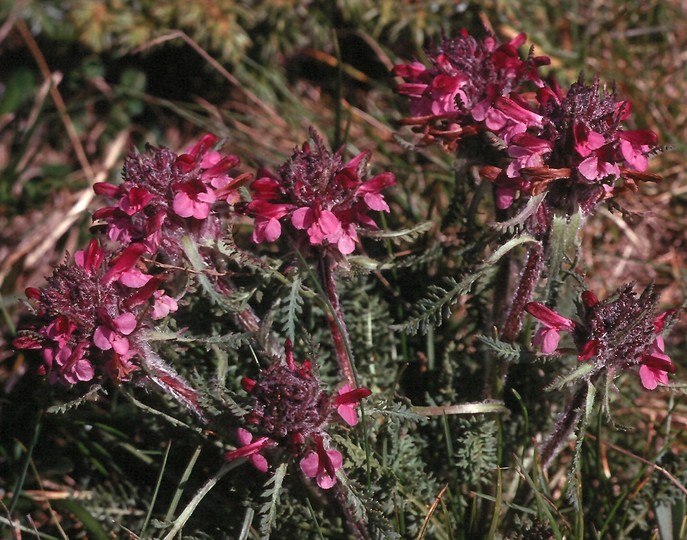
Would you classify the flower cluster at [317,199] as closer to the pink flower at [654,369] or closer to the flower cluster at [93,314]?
the flower cluster at [93,314]

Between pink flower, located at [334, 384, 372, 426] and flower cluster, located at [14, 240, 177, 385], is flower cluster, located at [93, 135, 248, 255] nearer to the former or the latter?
flower cluster, located at [14, 240, 177, 385]

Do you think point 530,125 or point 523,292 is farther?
point 523,292

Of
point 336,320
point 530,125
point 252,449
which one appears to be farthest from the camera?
point 336,320

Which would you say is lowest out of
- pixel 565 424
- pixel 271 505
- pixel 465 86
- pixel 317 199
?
pixel 565 424

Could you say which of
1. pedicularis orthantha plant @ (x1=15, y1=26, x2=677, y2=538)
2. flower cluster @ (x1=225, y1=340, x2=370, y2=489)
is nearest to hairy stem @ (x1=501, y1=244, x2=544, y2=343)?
pedicularis orthantha plant @ (x1=15, y1=26, x2=677, y2=538)

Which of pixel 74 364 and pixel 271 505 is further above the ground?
pixel 74 364

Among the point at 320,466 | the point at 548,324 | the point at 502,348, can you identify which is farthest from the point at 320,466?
the point at 548,324

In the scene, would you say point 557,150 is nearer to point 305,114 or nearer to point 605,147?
point 605,147

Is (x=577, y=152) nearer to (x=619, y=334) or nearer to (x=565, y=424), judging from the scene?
(x=619, y=334)
